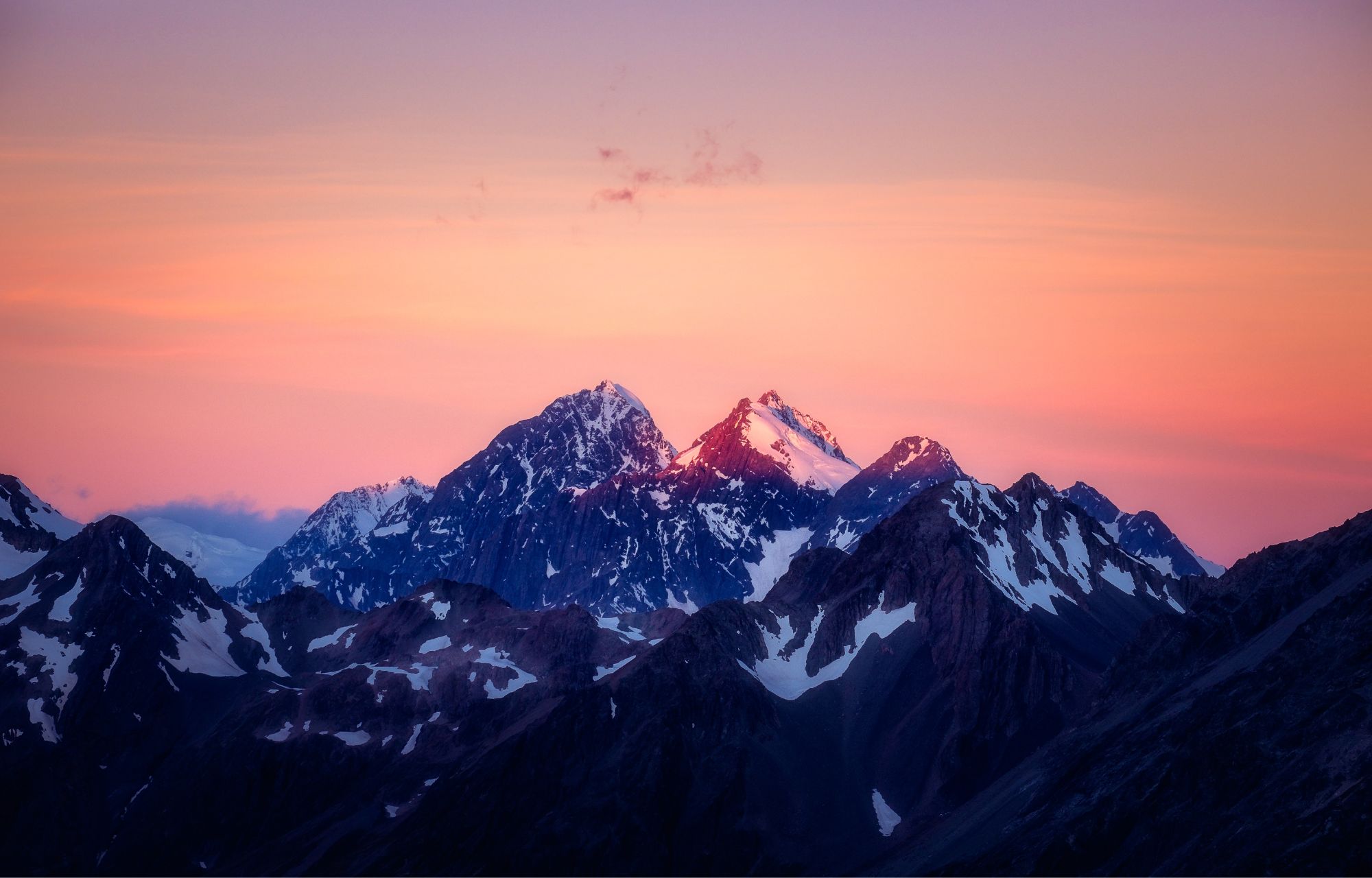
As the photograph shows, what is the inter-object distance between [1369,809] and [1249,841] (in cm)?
1323

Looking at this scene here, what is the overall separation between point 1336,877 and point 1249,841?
14606 millimetres

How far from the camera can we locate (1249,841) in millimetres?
199625

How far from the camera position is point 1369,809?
192 meters

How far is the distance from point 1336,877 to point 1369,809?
9.43m

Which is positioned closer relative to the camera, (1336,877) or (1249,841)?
(1336,877)

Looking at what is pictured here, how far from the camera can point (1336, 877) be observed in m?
186
